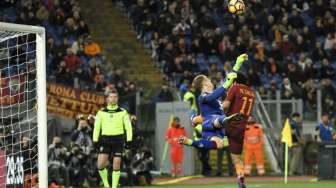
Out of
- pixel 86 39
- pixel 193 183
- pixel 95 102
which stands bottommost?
pixel 193 183

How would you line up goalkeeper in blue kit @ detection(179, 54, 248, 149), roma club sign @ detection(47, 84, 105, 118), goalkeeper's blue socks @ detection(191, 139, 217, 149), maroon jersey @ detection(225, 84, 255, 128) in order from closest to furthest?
goalkeeper in blue kit @ detection(179, 54, 248, 149) → goalkeeper's blue socks @ detection(191, 139, 217, 149) → maroon jersey @ detection(225, 84, 255, 128) → roma club sign @ detection(47, 84, 105, 118)

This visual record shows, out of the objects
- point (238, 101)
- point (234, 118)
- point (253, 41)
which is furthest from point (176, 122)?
point (234, 118)

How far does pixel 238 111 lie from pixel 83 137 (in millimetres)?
6768

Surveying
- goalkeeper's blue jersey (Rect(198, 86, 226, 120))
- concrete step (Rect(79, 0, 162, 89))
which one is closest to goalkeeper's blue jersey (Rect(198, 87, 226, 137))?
goalkeeper's blue jersey (Rect(198, 86, 226, 120))

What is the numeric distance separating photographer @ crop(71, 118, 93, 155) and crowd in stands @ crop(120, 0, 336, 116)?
573cm

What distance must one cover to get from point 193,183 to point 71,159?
309 centimetres

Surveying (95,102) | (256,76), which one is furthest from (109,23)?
(95,102)

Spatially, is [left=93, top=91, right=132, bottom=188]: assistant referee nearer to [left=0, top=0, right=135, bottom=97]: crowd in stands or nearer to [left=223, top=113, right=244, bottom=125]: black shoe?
[left=223, top=113, right=244, bottom=125]: black shoe

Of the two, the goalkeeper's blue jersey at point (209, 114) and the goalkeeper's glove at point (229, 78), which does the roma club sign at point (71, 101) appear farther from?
the goalkeeper's glove at point (229, 78)

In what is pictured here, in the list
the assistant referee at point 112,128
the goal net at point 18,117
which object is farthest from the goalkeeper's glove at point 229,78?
the goal net at point 18,117

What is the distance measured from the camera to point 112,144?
61.3 feet

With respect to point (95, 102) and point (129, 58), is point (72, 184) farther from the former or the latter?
point (129, 58)

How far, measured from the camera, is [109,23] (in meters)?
34.5

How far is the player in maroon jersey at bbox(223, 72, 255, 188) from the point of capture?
17172 mm
